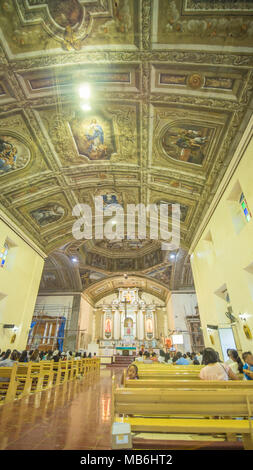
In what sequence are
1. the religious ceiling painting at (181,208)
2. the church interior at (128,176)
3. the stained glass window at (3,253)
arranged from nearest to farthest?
the church interior at (128,176)
the stained glass window at (3,253)
the religious ceiling painting at (181,208)

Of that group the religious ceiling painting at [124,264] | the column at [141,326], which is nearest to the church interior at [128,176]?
the religious ceiling painting at [124,264]

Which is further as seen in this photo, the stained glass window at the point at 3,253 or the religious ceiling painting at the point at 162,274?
the religious ceiling painting at the point at 162,274

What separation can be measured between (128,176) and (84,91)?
154 inches

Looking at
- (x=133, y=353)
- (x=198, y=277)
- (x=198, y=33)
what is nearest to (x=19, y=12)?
(x=198, y=33)

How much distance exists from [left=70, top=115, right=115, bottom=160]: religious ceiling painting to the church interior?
0.16ft

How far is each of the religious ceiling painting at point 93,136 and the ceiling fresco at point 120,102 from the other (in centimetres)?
4

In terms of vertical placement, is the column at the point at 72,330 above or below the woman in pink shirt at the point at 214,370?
above

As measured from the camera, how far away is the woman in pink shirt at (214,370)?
3.40m

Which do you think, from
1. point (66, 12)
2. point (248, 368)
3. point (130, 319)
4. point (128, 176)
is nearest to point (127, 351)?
point (130, 319)

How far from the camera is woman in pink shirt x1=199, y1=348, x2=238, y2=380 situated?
134 inches

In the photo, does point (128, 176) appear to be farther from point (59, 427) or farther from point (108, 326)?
point (108, 326)

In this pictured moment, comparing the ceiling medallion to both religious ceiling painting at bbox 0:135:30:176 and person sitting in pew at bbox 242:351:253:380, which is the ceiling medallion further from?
person sitting in pew at bbox 242:351:253:380

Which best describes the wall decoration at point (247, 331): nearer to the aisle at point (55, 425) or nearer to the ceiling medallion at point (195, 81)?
the aisle at point (55, 425)
